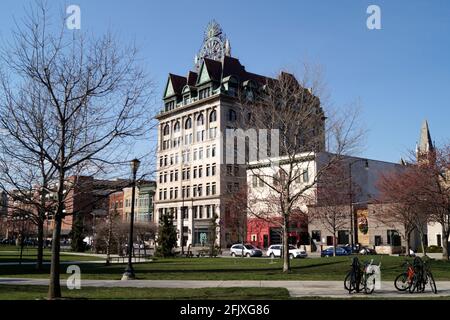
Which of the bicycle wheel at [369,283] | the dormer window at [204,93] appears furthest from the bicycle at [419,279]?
the dormer window at [204,93]

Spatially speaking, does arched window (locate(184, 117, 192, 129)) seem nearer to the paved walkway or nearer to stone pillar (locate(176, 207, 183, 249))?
stone pillar (locate(176, 207, 183, 249))

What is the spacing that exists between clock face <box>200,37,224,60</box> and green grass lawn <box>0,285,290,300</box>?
303 ft

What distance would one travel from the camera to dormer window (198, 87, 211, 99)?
315ft

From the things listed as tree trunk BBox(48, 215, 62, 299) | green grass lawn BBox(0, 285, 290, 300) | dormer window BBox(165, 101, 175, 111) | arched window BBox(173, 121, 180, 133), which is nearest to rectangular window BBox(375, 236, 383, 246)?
green grass lawn BBox(0, 285, 290, 300)

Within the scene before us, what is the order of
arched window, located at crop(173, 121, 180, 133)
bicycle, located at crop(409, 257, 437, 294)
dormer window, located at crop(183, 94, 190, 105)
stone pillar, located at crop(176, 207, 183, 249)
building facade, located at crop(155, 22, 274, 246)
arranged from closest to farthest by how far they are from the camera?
bicycle, located at crop(409, 257, 437, 294) < building facade, located at crop(155, 22, 274, 246) < stone pillar, located at crop(176, 207, 183, 249) < dormer window, located at crop(183, 94, 190, 105) < arched window, located at crop(173, 121, 180, 133)

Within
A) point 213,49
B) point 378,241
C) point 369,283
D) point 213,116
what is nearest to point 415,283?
point 369,283

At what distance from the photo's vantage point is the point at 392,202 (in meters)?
46.8

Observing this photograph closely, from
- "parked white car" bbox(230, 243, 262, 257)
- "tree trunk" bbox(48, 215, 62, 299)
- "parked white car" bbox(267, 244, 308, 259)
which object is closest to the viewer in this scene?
"tree trunk" bbox(48, 215, 62, 299)

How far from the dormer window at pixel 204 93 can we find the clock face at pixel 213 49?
38.7 feet

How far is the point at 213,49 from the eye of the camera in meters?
107

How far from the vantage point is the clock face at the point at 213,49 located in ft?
348

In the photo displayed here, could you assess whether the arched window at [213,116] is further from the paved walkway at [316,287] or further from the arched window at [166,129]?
the paved walkway at [316,287]
